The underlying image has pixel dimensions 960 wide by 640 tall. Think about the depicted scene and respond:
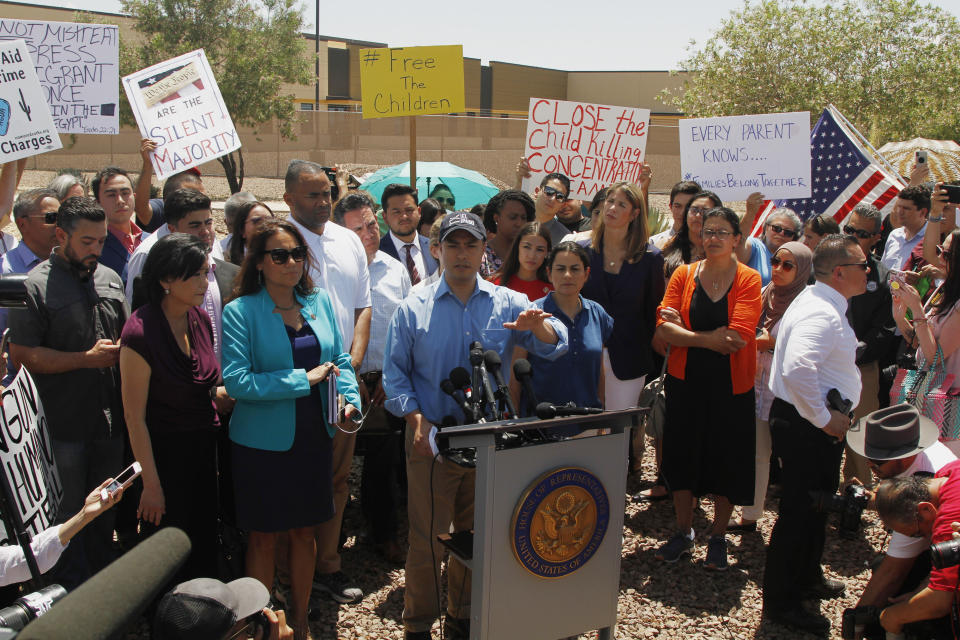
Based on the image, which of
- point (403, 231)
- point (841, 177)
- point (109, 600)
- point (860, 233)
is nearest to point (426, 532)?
point (403, 231)

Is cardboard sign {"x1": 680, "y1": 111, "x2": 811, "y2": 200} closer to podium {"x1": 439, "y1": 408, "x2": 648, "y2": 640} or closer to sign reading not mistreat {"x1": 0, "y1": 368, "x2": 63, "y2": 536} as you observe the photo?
podium {"x1": 439, "y1": 408, "x2": 648, "y2": 640}

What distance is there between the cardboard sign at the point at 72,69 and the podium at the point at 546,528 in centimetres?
524

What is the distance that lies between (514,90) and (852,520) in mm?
49081

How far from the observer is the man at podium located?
3887 mm

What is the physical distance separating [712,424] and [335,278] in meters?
2.39

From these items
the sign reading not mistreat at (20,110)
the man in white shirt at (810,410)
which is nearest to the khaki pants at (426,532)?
the man in white shirt at (810,410)

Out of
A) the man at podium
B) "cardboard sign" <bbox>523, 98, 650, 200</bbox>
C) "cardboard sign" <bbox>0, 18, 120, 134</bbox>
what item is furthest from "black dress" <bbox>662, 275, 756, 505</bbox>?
"cardboard sign" <bbox>0, 18, 120, 134</bbox>

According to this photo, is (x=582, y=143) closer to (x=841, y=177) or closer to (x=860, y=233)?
(x=860, y=233)

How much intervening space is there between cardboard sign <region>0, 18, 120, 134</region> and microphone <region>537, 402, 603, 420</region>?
519 cm

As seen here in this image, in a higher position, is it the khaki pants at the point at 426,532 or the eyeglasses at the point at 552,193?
the eyeglasses at the point at 552,193

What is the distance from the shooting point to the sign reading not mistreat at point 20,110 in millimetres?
5664

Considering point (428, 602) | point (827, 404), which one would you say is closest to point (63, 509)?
point (428, 602)

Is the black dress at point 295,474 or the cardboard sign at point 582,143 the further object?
the cardboard sign at point 582,143

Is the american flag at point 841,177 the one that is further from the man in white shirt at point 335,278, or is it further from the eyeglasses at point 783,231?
the man in white shirt at point 335,278
